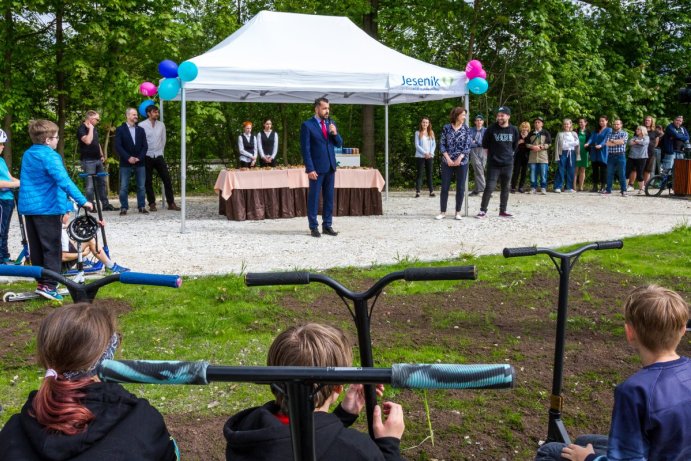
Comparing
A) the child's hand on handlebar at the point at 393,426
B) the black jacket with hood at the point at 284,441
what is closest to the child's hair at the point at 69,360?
the black jacket with hood at the point at 284,441

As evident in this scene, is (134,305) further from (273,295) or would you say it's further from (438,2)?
(438,2)

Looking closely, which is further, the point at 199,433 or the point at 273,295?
the point at 273,295

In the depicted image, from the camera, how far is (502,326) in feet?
20.3

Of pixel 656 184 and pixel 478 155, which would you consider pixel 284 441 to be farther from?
pixel 656 184

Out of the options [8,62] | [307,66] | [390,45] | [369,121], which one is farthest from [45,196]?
[390,45]

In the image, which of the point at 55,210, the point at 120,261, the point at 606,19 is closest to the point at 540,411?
the point at 55,210

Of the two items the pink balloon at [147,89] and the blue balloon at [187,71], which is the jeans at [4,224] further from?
the pink balloon at [147,89]

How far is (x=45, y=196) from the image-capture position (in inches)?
282

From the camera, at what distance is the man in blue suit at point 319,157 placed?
11.5 meters

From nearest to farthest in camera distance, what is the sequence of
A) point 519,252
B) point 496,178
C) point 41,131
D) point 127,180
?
point 519,252
point 41,131
point 496,178
point 127,180

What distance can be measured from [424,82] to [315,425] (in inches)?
491

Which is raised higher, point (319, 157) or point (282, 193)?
point (319, 157)

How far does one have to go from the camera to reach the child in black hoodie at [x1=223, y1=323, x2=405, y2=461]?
1.81 m

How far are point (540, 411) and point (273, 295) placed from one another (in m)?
3.41
